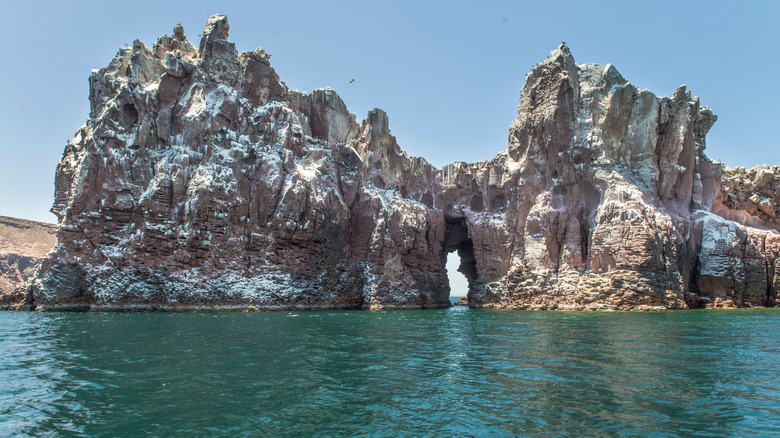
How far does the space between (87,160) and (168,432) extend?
155 ft

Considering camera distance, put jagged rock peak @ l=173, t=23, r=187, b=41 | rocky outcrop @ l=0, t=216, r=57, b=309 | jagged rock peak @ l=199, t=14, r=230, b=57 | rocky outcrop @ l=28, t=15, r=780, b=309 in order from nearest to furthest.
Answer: rocky outcrop @ l=28, t=15, r=780, b=309
jagged rock peak @ l=199, t=14, r=230, b=57
jagged rock peak @ l=173, t=23, r=187, b=41
rocky outcrop @ l=0, t=216, r=57, b=309

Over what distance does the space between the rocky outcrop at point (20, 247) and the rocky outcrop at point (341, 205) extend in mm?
46082

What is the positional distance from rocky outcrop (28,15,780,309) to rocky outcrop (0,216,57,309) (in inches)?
1814

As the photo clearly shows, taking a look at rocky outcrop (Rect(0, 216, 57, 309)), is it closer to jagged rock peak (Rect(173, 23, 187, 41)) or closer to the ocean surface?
jagged rock peak (Rect(173, 23, 187, 41))

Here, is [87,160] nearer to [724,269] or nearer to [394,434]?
[394,434]

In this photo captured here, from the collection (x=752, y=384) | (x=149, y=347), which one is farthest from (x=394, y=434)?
(x=149, y=347)

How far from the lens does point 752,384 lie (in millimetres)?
12250

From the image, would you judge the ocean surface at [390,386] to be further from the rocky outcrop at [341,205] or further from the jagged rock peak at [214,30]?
the jagged rock peak at [214,30]

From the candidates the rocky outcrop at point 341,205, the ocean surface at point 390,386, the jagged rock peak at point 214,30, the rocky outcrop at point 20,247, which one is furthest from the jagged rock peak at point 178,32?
the rocky outcrop at point 20,247

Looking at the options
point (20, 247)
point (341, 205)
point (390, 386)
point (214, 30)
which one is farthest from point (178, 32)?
point (20, 247)

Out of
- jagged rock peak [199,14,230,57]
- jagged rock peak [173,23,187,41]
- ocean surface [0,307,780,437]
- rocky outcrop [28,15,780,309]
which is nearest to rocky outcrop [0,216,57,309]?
rocky outcrop [28,15,780,309]

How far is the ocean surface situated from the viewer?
30.2ft

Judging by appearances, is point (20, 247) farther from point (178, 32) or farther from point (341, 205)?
point (341, 205)

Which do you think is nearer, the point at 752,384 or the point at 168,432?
the point at 168,432
